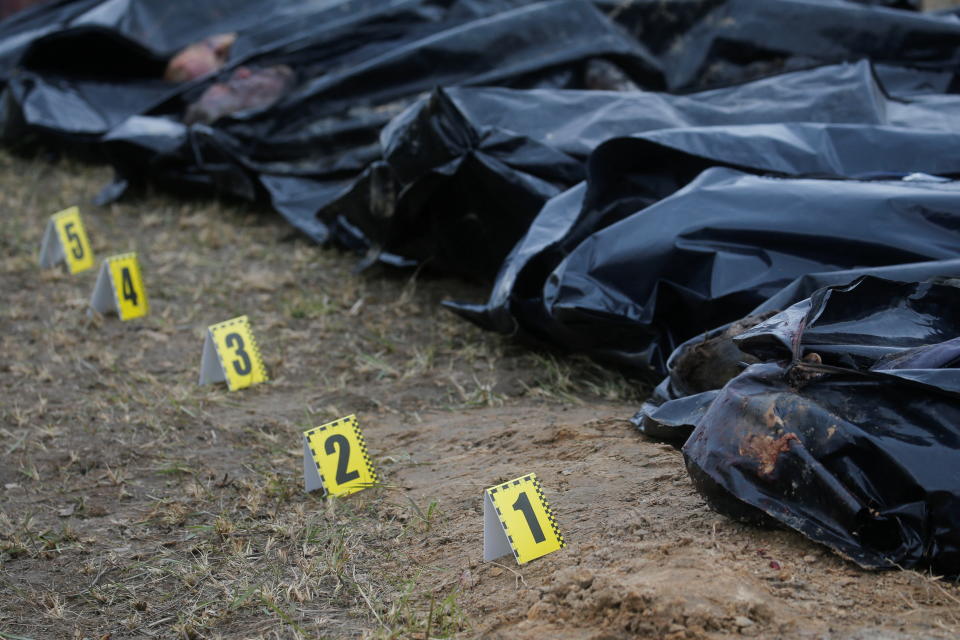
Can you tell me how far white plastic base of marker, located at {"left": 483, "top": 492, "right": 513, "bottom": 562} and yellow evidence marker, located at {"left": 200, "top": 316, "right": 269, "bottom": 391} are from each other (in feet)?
4.09

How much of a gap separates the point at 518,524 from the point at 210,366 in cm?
141

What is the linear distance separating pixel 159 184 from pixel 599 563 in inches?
140

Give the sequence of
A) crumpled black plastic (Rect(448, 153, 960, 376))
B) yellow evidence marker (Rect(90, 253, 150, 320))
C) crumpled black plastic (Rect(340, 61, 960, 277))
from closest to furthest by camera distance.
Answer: crumpled black plastic (Rect(448, 153, 960, 376)) < crumpled black plastic (Rect(340, 61, 960, 277)) < yellow evidence marker (Rect(90, 253, 150, 320))

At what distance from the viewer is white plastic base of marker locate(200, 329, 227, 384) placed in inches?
115

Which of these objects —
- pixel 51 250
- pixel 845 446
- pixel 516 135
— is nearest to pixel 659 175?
pixel 516 135

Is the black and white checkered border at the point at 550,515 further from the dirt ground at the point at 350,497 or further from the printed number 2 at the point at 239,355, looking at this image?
the printed number 2 at the point at 239,355

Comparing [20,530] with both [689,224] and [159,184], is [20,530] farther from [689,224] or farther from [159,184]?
[159,184]

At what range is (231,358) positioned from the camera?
114 inches

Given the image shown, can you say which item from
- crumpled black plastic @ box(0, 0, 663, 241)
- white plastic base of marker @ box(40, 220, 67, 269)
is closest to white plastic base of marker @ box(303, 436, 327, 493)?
crumpled black plastic @ box(0, 0, 663, 241)

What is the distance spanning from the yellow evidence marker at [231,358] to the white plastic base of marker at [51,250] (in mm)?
1216

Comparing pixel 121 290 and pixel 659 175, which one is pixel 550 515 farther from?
pixel 121 290

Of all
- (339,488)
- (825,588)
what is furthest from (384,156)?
(825,588)

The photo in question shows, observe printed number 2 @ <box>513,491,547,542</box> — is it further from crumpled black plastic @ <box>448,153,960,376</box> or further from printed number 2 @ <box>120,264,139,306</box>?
printed number 2 @ <box>120,264,139,306</box>

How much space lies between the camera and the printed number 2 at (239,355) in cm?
291
